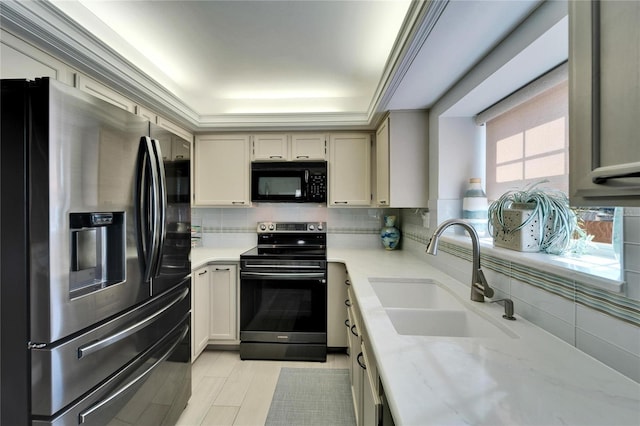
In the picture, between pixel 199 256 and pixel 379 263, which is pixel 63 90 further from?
pixel 379 263

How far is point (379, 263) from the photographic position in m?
2.06

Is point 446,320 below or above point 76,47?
below

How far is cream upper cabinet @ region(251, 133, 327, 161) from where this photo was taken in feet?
8.77

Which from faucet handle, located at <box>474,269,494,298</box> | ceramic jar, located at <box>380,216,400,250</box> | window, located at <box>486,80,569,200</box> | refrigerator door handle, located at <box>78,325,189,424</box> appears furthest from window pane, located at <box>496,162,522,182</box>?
refrigerator door handle, located at <box>78,325,189,424</box>

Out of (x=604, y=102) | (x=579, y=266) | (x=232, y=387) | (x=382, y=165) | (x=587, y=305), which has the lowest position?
(x=232, y=387)

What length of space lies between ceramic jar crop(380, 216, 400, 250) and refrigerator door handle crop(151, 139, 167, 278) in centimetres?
207

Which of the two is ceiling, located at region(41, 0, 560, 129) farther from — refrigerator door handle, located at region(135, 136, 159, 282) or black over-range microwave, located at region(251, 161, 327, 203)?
refrigerator door handle, located at region(135, 136, 159, 282)

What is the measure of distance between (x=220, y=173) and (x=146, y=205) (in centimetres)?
156

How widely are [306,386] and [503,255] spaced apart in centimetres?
168

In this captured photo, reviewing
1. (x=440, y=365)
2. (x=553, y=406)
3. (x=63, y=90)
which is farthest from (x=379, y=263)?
(x=63, y=90)

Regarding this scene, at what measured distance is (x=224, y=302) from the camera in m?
2.39

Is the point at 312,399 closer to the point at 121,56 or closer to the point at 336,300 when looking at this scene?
the point at 336,300

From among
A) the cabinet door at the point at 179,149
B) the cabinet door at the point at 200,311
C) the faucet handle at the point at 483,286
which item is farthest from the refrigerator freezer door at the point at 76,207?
the faucet handle at the point at 483,286

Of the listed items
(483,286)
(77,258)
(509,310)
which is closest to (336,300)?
(483,286)
